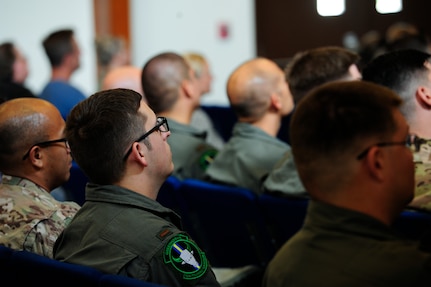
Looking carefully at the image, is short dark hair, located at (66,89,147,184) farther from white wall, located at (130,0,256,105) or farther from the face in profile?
white wall, located at (130,0,256,105)

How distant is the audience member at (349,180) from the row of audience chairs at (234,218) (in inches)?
49.5

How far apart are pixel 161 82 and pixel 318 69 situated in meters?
1.01

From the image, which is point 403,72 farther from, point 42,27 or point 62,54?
point 42,27

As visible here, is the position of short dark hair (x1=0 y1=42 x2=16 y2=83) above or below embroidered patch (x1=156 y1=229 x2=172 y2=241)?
below

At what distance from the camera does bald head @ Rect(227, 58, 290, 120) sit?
3.79 m

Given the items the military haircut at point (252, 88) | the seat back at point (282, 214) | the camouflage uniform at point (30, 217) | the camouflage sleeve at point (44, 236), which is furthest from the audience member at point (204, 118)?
the camouflage sleeve at point (44, 236)

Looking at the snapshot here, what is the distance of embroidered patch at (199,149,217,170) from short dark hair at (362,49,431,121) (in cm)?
118

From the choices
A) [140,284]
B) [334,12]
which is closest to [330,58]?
[334,12]

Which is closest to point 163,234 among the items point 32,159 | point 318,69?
point 32,159

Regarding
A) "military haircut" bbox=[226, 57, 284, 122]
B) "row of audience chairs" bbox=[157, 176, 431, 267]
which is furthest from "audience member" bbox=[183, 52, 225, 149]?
"row of audience chairs" bbox=[157, 176, 431, 267]

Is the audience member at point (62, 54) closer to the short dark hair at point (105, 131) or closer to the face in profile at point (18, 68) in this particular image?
the face in profile at point (18, 68)

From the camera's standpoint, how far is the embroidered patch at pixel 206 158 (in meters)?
3.77

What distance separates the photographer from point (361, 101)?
156 cm

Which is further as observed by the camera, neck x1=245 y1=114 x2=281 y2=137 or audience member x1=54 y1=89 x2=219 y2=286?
neck x1=245 y1=114 x2=281 y2=137
